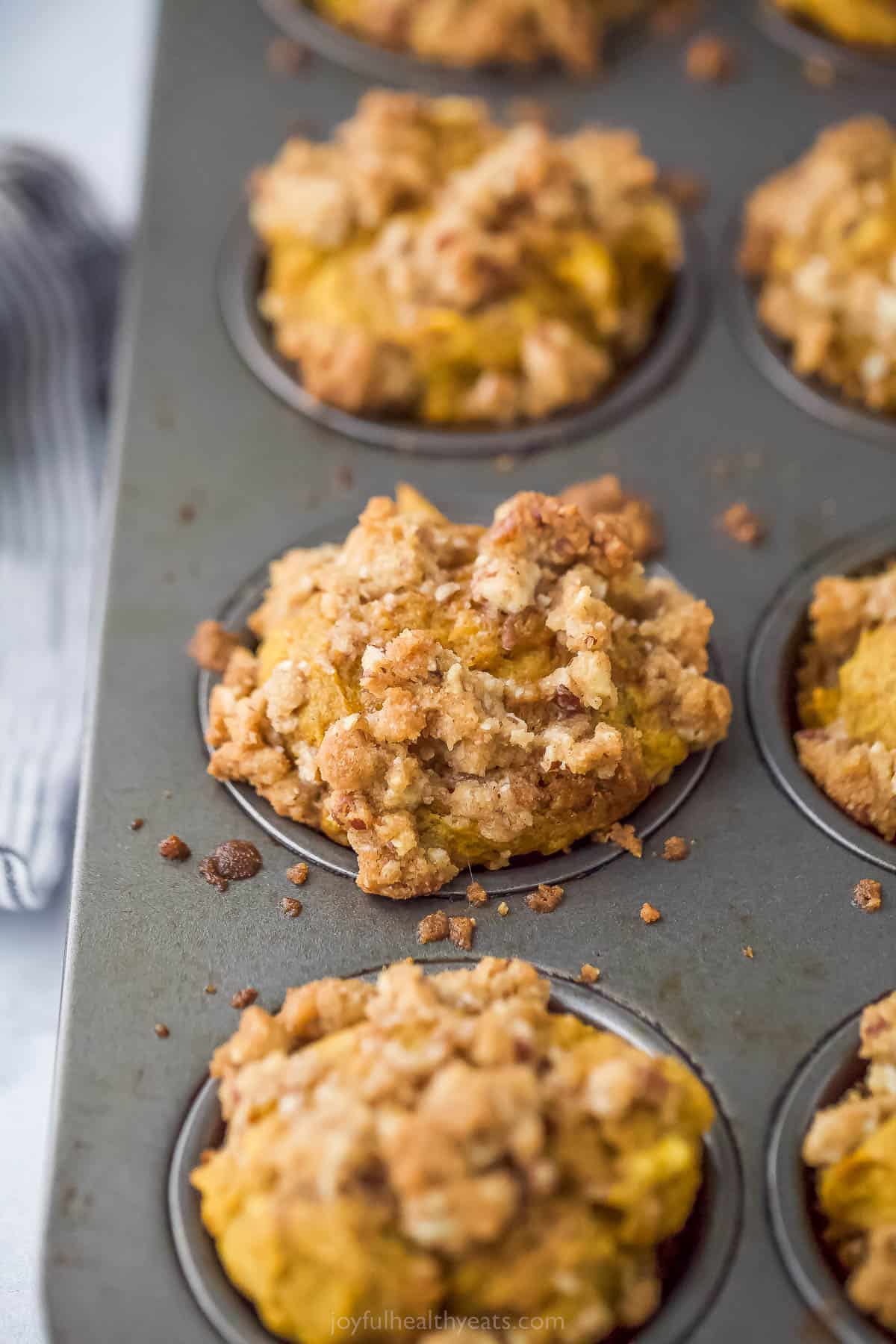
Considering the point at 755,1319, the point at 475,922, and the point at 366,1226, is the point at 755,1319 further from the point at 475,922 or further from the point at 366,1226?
the point at 475,922

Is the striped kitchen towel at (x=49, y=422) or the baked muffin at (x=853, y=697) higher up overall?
the baked muffin at (x=853, y=697)

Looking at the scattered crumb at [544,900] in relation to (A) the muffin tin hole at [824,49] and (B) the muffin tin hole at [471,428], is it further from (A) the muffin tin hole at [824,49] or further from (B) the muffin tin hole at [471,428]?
(A) the muffin tin hole at [824,49]

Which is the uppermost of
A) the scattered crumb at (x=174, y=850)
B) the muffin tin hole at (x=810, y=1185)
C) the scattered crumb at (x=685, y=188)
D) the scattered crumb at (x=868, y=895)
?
the scattered crumb at (x=685, y=188)

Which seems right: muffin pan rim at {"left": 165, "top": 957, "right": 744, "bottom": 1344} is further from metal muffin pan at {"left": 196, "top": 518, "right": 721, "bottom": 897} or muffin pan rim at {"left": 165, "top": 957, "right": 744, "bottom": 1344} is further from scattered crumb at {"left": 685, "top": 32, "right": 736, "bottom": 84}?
scattered crumb at {"left": 685, "top": 32, "right": 736, "bottom": 84}

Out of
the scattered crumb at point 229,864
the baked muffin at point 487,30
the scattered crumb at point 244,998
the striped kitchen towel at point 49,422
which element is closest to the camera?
the scattered crumb at point 244,998

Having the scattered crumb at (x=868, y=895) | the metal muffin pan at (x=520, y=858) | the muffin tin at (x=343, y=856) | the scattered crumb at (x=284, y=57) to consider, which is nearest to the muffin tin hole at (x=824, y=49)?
the muffin tin at (x=343, y=856)

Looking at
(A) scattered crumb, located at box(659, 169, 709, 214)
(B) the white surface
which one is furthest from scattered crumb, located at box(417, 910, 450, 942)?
(B) the white surface

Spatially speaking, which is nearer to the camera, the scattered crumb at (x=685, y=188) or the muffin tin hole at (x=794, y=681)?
the muffin tin hole at (x=794, y=681)

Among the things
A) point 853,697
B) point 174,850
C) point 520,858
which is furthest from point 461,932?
point 853,697

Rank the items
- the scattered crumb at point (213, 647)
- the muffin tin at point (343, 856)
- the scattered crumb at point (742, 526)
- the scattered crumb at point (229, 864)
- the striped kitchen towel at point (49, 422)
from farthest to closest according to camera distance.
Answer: the striped kitchen towel at point (49, 422) < the scattered crumb at point (742, 526) < the scattered crumb at point (213, 647) < the scattered crumb at point (229, 864) < the muffin tin at point (343, 856)
